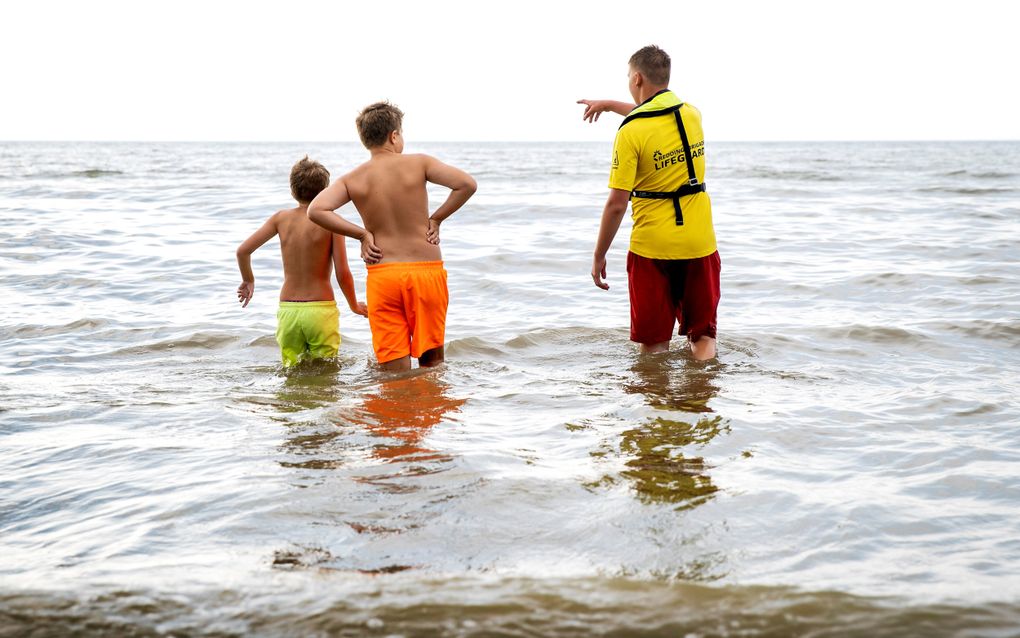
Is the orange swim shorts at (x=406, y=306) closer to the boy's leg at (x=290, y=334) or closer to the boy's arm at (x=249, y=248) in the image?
the boy's leg at (x=290, y=334)

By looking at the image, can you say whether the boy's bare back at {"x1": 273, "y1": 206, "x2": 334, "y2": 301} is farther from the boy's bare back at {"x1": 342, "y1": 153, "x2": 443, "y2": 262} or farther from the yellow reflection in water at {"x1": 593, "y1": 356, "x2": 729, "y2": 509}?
the yellow reflection in water at {"x1": 593, "y1": 356, "x2": 729, "y2": 509}

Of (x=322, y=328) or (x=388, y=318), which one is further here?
(x=322, y=328)

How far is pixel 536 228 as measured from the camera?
15180 mm

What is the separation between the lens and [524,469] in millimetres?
4117

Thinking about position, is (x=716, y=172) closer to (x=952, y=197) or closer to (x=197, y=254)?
(x=952, y=197)

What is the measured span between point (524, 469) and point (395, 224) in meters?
2.00

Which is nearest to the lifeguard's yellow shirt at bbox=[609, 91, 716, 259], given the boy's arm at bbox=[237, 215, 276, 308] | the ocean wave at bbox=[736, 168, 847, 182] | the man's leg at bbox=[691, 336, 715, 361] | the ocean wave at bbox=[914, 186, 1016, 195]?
the man's leg at bbox=[691, 336, 715, 361]

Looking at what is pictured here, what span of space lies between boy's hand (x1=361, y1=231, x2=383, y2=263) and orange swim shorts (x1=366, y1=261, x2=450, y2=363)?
0.25 feet

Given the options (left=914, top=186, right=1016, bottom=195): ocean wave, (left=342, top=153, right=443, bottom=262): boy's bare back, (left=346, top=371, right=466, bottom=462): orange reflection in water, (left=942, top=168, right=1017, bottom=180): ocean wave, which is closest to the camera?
(left=346, top=371, right=466, bottom=462): orange reflection in water

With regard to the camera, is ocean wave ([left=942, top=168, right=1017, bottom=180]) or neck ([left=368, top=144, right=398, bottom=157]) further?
ocean wave ([left=942, top=168, right=1017, bottom=180])

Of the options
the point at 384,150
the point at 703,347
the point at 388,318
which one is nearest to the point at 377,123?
the point at 384,150

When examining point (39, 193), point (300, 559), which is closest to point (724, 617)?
point (300, 559)

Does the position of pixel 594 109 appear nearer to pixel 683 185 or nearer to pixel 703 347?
pixel 683 185

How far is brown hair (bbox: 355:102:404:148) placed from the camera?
5.45 meters
